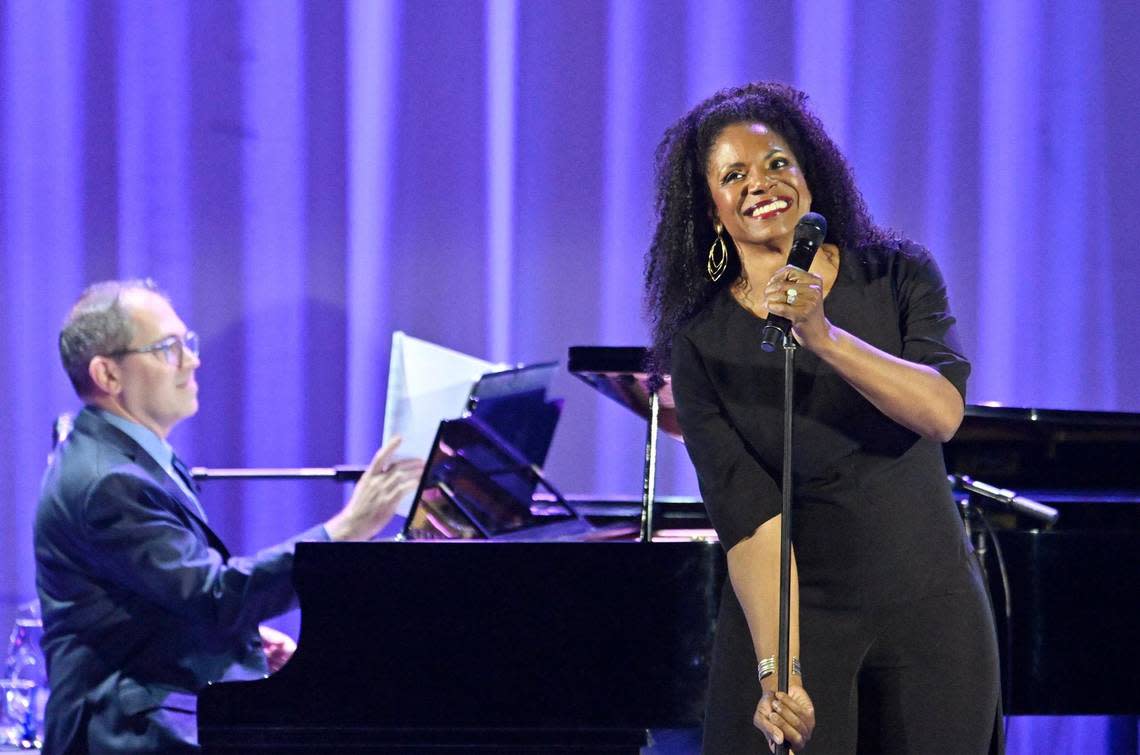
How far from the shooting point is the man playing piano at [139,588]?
9.64 ft

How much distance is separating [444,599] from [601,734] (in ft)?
1.36

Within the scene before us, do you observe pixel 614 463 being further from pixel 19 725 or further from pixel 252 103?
pixel 19 725

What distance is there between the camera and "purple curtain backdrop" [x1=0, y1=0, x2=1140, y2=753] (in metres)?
4.46

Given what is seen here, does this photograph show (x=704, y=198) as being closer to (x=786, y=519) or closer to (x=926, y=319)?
(x=926, y=319)

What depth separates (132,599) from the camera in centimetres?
304

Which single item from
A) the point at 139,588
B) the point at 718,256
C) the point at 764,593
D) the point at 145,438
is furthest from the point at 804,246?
the point at 145,438

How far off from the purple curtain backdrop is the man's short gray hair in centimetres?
113

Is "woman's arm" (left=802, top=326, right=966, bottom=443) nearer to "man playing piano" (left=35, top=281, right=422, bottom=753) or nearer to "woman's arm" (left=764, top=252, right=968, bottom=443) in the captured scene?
"woman's arm" (left=764, top=252, right=968, bottom=443)

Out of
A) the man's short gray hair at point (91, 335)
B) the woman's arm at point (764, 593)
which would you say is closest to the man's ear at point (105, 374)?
the man's short gray hair at point (91, 335)

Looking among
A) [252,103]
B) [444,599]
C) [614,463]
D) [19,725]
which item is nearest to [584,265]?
[614,463]

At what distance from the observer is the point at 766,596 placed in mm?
1883

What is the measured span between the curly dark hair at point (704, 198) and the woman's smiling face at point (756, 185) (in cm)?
3

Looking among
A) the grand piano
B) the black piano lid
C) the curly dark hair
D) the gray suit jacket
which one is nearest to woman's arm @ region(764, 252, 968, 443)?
the curly dark hair

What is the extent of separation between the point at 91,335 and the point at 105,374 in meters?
0.11
